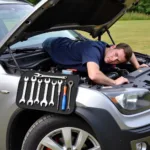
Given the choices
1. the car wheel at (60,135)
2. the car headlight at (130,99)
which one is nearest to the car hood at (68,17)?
the car wheel at (60,135)

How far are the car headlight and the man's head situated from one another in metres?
0.71

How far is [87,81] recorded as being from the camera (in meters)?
3.92

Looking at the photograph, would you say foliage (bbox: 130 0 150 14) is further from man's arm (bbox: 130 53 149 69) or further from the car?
the car

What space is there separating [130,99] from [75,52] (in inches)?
44.3

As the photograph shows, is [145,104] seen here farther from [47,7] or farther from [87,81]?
[47,7]

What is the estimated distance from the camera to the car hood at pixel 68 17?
383cm

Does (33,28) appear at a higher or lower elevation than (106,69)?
higher

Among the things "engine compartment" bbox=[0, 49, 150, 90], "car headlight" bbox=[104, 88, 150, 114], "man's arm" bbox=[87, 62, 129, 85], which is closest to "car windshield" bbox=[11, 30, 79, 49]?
"engine compartment" bbox=[0, 49, 150, 90]

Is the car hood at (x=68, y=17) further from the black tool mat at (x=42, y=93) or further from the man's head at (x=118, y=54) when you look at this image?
the man's head at (x=118, y=54)

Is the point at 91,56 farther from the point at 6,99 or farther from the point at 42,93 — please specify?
the point at 6,99

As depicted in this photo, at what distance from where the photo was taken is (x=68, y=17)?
15.4 ft

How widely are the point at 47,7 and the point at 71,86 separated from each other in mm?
778

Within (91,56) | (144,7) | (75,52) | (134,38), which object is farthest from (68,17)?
(144,7)

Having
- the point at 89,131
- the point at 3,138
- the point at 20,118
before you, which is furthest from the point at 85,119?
the point at 3,138
